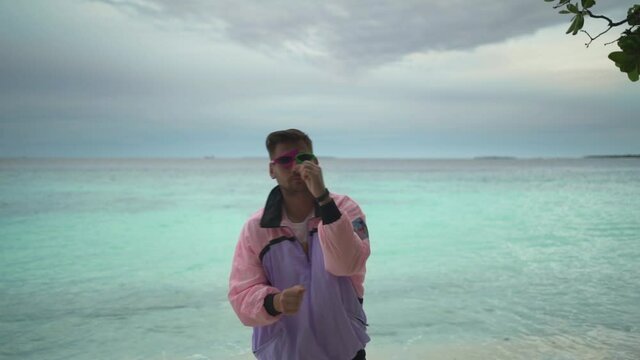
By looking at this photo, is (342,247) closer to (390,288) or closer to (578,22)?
(578,22)

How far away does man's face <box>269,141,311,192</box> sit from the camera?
84.6 inches

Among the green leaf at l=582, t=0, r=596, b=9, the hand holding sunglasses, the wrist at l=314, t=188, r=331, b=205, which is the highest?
the green leaf at l=582, t=0, r=596, b=9

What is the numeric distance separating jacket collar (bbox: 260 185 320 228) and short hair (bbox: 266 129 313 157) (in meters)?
0.19

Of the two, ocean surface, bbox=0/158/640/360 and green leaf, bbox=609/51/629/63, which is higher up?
green leaf, bbox=609/51/629/63

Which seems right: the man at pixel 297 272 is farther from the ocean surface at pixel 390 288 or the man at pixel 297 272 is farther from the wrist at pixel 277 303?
the ocean surface at pixel 390 288

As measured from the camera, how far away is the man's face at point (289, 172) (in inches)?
84.6

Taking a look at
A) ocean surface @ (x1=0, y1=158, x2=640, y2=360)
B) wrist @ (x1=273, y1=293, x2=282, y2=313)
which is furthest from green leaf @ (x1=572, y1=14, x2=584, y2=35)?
ocean surface @ (x1=0, y1=158, x2=640, y2=360)

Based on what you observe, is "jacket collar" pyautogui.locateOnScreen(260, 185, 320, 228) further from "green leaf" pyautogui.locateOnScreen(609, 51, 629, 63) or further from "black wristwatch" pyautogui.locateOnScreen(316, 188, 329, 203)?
"green leaf" pyautogui.locateOnScreen(609, 51, 629, 63)

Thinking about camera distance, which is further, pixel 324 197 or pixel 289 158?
pixel 289 158

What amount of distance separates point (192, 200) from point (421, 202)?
41.8 feet

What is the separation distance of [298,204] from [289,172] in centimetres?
14


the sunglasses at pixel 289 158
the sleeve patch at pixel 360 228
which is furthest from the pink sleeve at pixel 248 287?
the sleeve patch at pixel 360 228

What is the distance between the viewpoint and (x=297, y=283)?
2107 millimetres

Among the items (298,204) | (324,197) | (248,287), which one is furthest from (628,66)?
(248,287)
